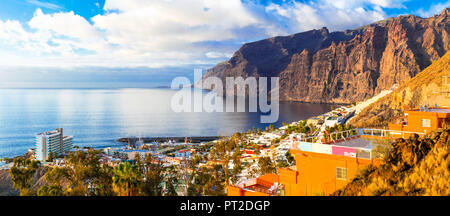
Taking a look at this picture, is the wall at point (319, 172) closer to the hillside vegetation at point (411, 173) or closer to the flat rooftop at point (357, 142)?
the hillside vegetation at point (411, 173)

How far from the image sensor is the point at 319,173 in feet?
26.0

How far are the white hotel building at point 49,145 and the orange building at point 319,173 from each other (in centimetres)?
4113

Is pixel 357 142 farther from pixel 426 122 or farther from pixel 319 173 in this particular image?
pixel 426 122

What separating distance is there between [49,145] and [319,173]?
44.2 m

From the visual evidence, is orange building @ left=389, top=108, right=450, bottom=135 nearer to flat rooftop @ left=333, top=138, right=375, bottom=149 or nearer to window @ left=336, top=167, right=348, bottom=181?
flat rooftop @ left=333, top=138, right=375, bottom=149

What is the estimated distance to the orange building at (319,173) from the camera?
7.56 meters

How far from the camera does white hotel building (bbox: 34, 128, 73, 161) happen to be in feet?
140

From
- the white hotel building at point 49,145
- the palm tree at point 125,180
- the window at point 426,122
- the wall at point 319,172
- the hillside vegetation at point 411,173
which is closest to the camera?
the hillside vegetation at point 411,173

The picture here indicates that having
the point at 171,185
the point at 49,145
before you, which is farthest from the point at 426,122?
the point at 49,145

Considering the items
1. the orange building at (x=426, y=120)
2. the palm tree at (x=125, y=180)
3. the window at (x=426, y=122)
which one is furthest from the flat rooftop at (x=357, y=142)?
the palm tree at (x=125, y=180)

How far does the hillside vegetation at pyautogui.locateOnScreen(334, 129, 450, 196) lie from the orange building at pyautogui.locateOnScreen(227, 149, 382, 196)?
0.66 m

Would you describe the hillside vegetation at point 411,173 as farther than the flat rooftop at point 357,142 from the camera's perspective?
No
